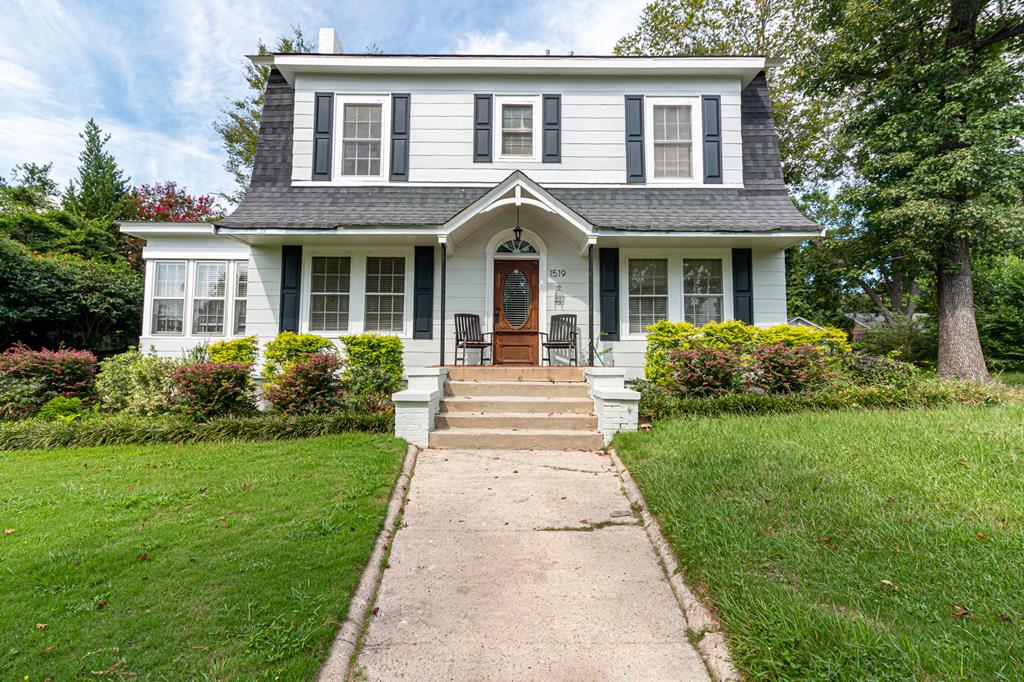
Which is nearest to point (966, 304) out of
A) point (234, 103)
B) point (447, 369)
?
point (447, 369)

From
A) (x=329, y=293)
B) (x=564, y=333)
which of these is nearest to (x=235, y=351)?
(x=329, y=293)

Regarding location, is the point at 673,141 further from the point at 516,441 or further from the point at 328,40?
the point at 328,40

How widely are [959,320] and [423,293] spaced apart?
10.9 m

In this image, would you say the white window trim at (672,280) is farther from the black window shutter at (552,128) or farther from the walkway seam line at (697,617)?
the walkway seam line at (697,617)

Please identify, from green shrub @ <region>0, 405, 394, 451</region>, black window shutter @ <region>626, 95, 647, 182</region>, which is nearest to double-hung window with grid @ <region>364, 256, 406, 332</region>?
green shrub @ <region>0, 405, 394, 451</region>

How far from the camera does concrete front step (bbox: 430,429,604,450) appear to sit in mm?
5988

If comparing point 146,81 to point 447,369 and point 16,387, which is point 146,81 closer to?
point 16,387

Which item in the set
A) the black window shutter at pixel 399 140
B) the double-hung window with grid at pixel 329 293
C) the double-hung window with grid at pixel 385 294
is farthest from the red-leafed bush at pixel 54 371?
the black window shutter at pixel 399 140

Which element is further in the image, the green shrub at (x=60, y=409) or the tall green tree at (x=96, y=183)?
the tall green tree at (x=96, y=183)

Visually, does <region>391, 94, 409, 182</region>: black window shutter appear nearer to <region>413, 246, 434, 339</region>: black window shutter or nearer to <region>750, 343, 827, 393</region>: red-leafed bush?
<region>413, 246, 434, 339</region>: black window shutter

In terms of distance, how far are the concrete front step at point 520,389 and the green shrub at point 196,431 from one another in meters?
1.31

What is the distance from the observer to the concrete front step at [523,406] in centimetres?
672

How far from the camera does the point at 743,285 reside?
9055mm

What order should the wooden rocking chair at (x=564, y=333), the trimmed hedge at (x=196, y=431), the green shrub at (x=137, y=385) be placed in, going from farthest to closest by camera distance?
the wooden rocking chair at (x=564, y=333), the green shrub at (x=137, y=385), the trimmed hedge at (x=196, y=431)
